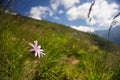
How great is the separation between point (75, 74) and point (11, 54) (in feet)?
6.51

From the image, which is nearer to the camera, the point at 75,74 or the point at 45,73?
the point at 45,73

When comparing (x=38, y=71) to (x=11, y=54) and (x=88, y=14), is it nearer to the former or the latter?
(x=11, y=54)

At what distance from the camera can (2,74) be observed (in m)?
3.87

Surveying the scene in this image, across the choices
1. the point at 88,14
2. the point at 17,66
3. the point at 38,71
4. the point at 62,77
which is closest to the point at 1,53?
the point at 17,66

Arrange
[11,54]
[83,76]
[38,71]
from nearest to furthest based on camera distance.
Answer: [11,54]
[38,71]
[83,76]

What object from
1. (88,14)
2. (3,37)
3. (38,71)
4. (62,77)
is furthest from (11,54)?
(88,14)

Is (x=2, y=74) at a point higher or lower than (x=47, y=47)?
lower

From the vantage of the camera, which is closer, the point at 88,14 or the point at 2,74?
the point at 2,74

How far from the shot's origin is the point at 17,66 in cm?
397

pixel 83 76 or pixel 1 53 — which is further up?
pixel 1 53

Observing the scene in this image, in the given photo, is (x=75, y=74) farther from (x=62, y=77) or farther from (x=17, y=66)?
(x=17, y=66)

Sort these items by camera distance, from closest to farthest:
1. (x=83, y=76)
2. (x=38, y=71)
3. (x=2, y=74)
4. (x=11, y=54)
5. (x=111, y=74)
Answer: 1. (x=2, y=74)
2. (x=11, y=54)
3. (x=38, y=71)
4. (x=111, y=74)
5. (x=83, y=76)

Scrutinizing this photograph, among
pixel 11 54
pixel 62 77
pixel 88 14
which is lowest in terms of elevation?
pixel 62 77

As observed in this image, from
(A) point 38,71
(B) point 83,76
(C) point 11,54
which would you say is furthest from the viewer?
(B) point 83,76
